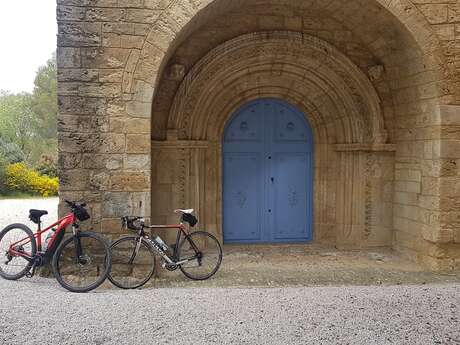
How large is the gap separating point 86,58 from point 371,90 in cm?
369

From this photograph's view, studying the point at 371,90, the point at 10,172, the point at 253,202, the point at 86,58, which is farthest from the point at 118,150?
the point at 10,172

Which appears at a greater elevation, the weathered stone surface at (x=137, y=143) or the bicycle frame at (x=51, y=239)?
the weathered stone surface at (x=137, y=143)

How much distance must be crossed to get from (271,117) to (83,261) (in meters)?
3.31

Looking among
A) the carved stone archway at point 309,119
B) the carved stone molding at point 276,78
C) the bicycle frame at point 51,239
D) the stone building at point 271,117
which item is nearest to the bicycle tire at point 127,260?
the stone building at point 271,117

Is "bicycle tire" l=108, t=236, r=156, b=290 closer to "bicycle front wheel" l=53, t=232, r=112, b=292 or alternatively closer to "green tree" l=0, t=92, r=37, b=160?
"bicycle front wheel" l=53, t=232, r=112, b=292

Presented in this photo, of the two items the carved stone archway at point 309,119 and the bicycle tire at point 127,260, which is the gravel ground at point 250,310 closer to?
the bicycle tire at point 127,260

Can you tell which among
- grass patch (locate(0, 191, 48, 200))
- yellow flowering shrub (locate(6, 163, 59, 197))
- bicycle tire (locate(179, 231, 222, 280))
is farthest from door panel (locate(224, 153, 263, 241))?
yellow flowering shrub (locate(6, 163, 59, 197))

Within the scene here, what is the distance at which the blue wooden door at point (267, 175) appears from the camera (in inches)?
224

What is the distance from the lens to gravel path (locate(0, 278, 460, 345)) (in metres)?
2.62

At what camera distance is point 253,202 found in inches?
226

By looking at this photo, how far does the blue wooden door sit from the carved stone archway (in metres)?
0.15

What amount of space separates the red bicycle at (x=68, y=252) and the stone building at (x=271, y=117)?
249mm

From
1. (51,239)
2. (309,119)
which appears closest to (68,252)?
(51,239)

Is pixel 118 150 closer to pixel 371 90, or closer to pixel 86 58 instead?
pixel 86 58
